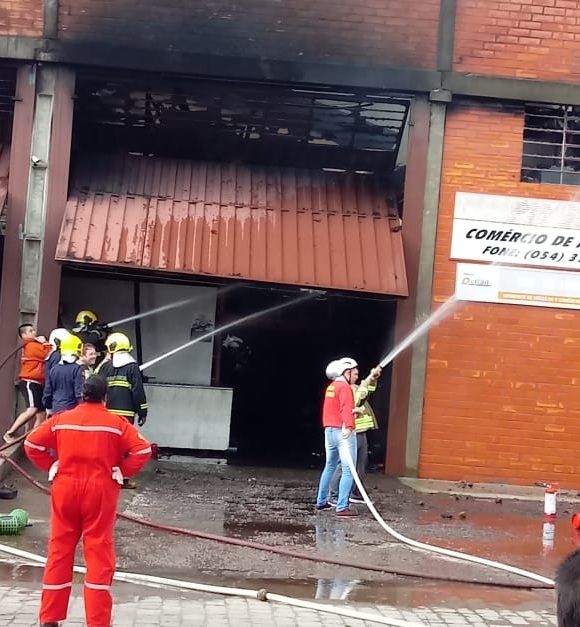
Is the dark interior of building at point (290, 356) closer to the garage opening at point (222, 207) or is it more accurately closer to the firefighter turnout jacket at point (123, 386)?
the garage opening at point (222, 207)

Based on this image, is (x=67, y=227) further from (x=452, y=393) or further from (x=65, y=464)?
(x=65, y=464)

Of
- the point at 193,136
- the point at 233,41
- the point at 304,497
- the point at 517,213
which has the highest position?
the point at 233,41

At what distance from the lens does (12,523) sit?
795 centimetres

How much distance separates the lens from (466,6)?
39.8ft

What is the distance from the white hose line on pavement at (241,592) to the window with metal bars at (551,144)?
7.89m

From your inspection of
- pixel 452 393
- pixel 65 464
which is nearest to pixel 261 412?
pixel 452 393

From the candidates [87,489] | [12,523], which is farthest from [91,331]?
[87,489]

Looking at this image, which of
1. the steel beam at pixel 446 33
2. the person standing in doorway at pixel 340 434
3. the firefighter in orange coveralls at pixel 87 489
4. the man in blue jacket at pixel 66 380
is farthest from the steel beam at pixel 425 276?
the firefighter in orange coveralls at pixel 87 489

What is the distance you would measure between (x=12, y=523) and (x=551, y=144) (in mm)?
8585

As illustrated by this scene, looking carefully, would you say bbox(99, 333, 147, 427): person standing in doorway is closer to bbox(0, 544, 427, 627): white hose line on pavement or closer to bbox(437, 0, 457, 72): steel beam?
bbox(0, 544, 427, 627): white hose line on pavement

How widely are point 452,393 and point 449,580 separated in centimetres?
512

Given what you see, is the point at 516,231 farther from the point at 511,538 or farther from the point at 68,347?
the point at 68,347

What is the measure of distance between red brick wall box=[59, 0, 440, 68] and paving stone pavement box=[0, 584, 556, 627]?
771 cm

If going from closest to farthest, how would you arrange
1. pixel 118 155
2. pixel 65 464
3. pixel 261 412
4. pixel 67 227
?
pixel 65 464 < pixel 67 227 < pixel 118 155 < pixel 261 412
